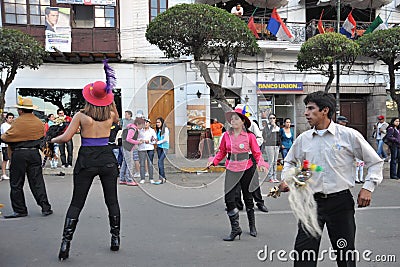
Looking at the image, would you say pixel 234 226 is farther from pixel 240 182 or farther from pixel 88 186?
pixel 88 186

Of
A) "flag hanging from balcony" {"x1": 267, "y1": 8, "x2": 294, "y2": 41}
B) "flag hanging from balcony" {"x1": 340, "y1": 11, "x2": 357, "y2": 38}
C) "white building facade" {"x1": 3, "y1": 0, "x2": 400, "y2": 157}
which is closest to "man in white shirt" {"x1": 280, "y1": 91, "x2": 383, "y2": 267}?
"white building facade" {"x1": 3, "y1": 0, "x2": 400, "y2": 157}

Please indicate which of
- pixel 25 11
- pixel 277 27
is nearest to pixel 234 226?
pixel 277 27

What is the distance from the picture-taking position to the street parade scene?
2.99 m

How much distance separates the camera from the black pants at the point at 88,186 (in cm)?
394

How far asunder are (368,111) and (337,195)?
51.3 ft

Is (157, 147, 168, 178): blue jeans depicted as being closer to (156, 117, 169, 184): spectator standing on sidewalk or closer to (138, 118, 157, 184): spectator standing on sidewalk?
(156, 117, 169, 184): spectator standing on sidewalk

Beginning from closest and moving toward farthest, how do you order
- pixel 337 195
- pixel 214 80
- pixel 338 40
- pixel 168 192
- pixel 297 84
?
pixel 337 195, pixel 214 80, pixel 168 192, pixel 338 40, pixel 297 84

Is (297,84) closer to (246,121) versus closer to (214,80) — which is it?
(214,80)

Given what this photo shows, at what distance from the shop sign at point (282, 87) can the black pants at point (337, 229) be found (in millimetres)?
12604

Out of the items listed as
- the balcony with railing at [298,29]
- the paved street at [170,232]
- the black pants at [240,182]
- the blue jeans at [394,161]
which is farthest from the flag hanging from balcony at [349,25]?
the black pants at [240,182]

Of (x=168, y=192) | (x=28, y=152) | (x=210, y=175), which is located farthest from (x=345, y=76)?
(x=28, y=152)

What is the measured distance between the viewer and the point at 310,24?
53.0ft

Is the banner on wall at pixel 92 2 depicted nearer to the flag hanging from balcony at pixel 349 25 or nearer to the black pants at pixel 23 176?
the flag hanging from balcony at pixel 349 25

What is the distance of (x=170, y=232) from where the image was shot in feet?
15.9
